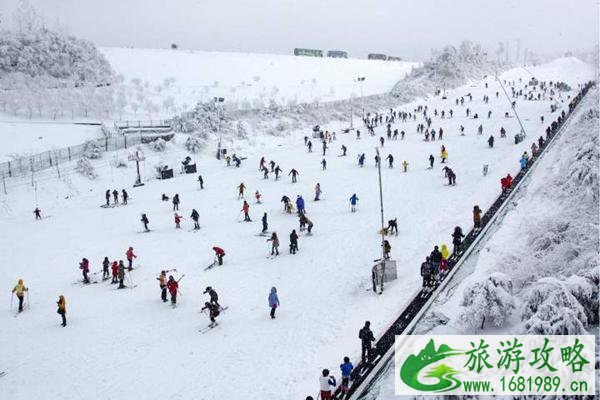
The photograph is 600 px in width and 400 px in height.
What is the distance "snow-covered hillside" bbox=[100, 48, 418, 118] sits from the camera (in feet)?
245

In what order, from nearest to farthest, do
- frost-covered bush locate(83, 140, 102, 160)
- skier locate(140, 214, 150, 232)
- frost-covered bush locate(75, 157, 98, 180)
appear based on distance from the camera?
skier locate(140, 214, 150, 232) → frost-covered bush locate(75, 157, 98, 180) → frost-covered bush locate(83, 140, 102, 160)

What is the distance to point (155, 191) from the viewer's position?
34188 mm

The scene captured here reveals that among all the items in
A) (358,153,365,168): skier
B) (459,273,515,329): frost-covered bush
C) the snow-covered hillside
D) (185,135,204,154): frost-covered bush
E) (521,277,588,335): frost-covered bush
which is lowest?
(459,273,515,329): frost-covered bush

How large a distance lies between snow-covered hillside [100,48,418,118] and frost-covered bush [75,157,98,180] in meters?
24.7

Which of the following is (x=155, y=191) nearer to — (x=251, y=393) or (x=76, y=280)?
(x=76, y=280)

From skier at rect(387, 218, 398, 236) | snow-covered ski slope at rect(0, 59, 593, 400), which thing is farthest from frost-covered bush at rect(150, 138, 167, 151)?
skier at rect(387, 218, 398, 236)

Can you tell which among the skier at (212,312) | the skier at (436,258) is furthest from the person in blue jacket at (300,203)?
the skier at (436,258)

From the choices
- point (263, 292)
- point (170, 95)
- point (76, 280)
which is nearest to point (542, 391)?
point (263, 292)

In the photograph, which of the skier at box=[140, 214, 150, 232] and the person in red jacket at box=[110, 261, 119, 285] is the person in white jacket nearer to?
the person in red jacket at box=[110, 261, 119, 285]

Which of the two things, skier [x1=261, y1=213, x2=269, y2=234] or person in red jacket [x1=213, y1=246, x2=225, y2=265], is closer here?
person in red jacket [x1=213, y1=246, x2=225, y2=265]

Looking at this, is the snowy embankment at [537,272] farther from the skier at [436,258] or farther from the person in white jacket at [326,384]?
the person in white jacket at [326,384]

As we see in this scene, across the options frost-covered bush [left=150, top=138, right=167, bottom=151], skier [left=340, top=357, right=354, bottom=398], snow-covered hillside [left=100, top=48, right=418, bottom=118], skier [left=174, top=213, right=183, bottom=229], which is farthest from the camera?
snow-covered hillside [left=100, top=48, right=418, bottom=118]

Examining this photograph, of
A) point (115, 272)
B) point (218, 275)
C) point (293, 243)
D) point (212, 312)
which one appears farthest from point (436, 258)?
point (115, 272)

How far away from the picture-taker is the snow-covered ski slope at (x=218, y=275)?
13.2 m
